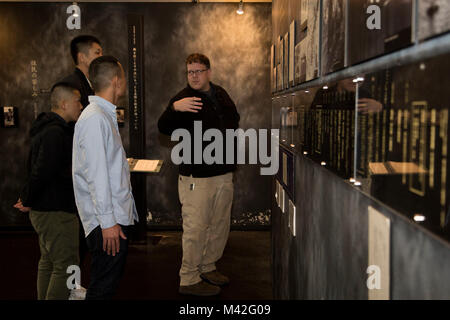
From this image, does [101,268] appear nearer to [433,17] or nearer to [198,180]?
[198,180]

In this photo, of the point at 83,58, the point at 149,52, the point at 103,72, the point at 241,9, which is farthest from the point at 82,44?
the point at 241,9

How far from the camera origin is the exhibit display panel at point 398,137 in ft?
Answer: 2.15

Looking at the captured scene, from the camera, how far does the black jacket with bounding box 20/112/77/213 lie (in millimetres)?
2449

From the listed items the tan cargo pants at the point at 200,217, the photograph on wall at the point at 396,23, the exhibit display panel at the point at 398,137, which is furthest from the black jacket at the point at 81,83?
the photograph on wall at the point at 396,23

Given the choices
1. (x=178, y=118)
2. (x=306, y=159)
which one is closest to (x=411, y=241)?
(x=306, y=159)

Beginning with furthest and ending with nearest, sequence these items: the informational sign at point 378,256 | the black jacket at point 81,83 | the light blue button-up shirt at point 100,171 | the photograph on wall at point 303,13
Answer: the black jacket at point 81,83, the light blue button-up shirt at point 100,171, the photograph on wall at point 303,13, the informational sign at point 378,256

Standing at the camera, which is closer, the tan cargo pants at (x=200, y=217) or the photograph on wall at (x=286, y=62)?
the photograph on wall at (x=286, y=62)

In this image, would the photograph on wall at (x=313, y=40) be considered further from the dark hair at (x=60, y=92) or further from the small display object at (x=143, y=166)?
the small display object at (x=143, y=166)

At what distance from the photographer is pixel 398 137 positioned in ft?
2.63

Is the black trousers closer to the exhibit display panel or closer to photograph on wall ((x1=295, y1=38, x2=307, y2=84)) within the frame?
photograph on wall ((x1=295, y1=38, x2=307, y2=84))

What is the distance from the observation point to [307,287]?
1.75m

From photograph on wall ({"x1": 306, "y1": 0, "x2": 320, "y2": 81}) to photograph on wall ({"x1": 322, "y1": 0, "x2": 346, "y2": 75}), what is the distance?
7 cm

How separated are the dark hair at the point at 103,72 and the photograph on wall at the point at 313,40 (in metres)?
1.05

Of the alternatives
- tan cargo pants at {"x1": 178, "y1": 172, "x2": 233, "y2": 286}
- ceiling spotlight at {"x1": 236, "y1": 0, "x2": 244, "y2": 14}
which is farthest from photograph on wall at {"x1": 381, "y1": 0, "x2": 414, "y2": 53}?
ceiling spotlight at {"x1": 236, "y1": 0, "x2": 244, "y2": 14}
